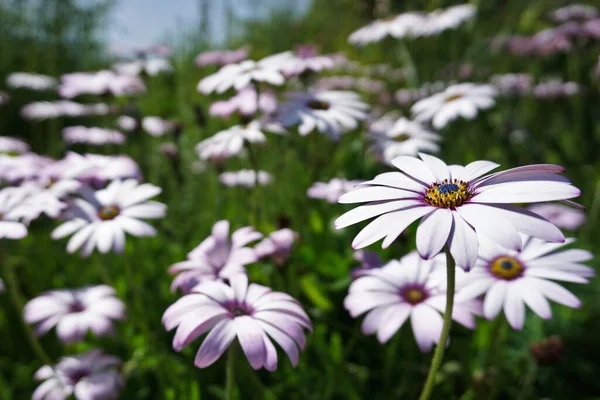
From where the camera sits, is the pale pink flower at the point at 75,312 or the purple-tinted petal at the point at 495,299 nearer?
the purple-tinted petal at the point at 495,299

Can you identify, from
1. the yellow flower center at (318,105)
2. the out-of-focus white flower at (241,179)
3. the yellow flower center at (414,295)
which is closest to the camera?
the yellow flower center at (414,295)

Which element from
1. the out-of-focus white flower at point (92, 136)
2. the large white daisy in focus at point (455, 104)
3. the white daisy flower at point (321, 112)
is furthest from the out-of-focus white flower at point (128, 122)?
the large white daisy in focus at point (455, 104)

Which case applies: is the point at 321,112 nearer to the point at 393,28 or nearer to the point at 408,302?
the point at 408,302

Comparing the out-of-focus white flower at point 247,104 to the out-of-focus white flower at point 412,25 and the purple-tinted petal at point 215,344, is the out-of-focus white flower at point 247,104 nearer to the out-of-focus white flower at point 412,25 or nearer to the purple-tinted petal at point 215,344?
the purple-tinted petal at point 215,344

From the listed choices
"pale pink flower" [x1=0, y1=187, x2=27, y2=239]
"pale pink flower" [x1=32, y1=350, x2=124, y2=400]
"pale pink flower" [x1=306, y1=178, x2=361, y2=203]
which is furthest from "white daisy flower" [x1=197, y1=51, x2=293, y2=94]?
"pale pink flower" [x1=32, y1=350, x2=124, y2=400]

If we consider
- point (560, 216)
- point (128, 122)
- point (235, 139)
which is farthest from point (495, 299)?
point (128, 122)

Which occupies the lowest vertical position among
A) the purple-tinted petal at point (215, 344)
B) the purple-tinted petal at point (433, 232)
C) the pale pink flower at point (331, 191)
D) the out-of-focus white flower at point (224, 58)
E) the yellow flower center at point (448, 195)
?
the purple-tinted petal at point (215, 344)

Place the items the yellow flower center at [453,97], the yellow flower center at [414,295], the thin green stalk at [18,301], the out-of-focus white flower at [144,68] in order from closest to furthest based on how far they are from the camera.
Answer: the yellow flower center at [414,295]
the thin green stalk at [18,301]
the yellow flower center at [453,97]
the out-of-focus white flower at [144,68]
